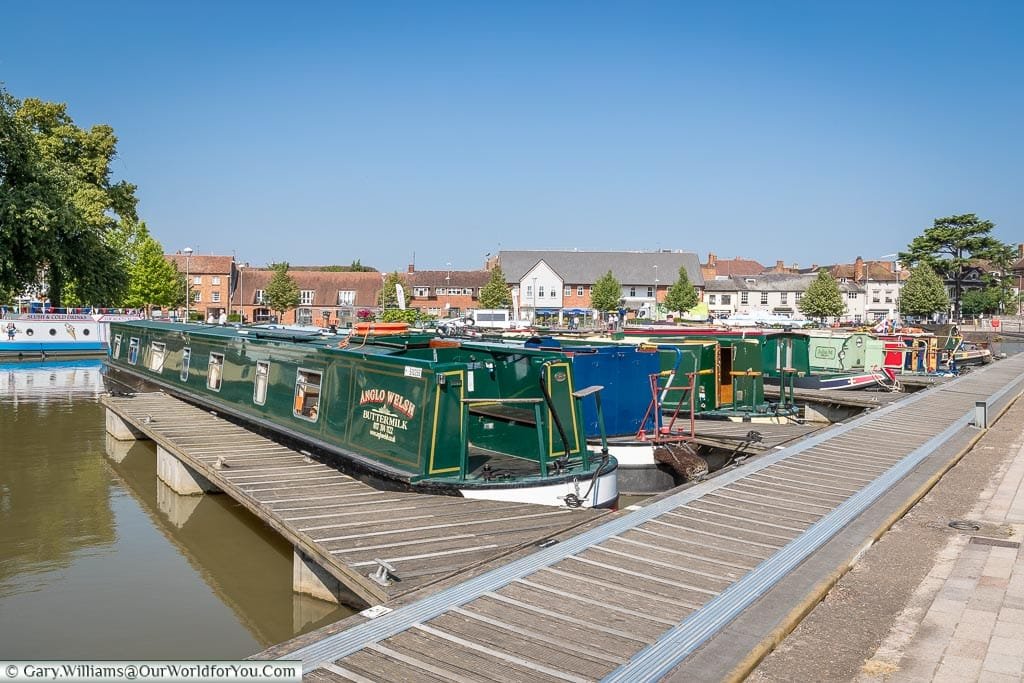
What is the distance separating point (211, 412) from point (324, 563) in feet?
33.9

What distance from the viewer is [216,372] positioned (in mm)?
17016

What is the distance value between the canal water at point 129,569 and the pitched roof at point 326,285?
63.7 metres

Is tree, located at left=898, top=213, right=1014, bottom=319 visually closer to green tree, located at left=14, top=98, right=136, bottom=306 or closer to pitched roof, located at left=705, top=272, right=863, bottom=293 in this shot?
pitched roof, located at left=705, top=272, right=863, bottom=293

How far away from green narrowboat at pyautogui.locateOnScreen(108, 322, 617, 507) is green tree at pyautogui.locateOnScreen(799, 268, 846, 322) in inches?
2594

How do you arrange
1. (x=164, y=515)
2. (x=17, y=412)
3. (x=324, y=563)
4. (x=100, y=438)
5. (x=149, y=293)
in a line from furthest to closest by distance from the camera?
(x=149, y=293) → (x=17, y=412) → (x=100, y=438) → (x=164, y=515) → (x=324, y=563)

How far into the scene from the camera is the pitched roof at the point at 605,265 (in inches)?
3132

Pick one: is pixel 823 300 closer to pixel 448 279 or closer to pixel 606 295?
pixel 606 295

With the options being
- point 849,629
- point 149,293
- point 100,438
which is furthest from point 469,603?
point 149,293

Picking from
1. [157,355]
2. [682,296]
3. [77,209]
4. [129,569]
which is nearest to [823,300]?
[682,296]

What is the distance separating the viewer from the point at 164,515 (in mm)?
12945

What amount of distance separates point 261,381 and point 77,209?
22.9m

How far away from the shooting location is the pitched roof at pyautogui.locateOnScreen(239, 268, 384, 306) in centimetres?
8062

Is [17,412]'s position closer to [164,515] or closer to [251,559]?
[164,515]
